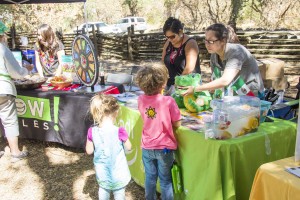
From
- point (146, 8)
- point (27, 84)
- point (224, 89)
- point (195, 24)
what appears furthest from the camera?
point (146, 8)

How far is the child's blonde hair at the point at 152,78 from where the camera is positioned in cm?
229

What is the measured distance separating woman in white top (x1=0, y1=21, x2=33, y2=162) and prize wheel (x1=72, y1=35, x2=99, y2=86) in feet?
1.92

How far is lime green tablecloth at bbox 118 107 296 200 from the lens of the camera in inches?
84.0

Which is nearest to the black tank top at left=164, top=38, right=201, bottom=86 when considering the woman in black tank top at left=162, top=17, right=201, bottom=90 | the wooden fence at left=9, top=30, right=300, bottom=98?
the woman in black tank top at left=162, top=17, right=201, bottom=90

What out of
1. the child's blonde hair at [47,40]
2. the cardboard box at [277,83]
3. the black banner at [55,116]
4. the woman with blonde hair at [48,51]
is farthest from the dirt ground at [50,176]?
the cardboard box at [277,83]

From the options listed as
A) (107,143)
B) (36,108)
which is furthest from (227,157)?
(36,108)

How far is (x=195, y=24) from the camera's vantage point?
18922 mm

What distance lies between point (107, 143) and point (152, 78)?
1.79 ft

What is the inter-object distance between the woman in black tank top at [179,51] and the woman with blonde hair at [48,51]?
1.62 m

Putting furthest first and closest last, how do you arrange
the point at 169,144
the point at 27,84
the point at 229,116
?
1. the point at 27,84
2. the point at 169,144
3. the point at 229,116

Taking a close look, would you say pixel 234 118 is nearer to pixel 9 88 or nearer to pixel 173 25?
pixel 173 25

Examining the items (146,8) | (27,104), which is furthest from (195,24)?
(27,104)

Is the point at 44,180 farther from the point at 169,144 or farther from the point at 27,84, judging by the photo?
the point at 169,144

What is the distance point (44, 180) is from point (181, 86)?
1.90 meters
